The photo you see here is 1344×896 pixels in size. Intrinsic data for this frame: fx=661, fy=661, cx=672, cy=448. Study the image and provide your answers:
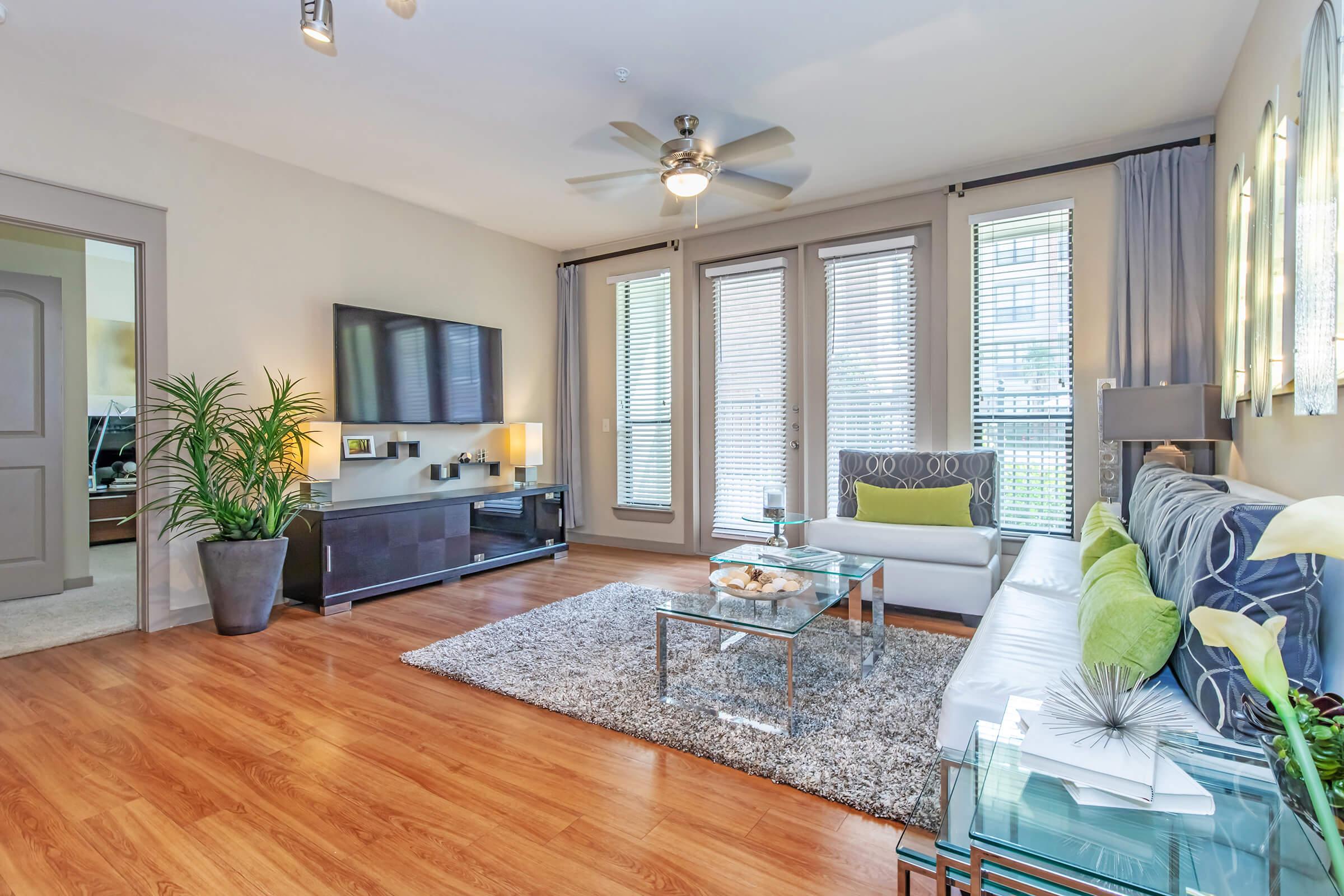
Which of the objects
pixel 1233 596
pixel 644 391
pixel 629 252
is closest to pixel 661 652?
pixel 1233 596

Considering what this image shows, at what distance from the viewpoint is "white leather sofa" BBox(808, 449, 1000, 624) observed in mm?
3605

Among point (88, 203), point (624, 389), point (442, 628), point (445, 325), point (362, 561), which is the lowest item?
point (442, 628)

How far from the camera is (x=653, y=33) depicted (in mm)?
2791

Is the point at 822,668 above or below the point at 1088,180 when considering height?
below

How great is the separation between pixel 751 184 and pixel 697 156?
44 cm

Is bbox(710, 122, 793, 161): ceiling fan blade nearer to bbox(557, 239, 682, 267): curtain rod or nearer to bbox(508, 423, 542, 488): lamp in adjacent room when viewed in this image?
bbox(557, 239, 682, 267): curtain rod

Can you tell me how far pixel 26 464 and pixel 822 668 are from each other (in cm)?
512

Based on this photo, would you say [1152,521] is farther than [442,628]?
No

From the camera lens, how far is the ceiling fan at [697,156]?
3082 mm

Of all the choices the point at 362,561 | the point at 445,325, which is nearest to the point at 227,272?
the point at 445,325

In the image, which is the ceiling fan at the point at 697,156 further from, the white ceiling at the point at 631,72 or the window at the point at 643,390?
the window at the point at 643,390

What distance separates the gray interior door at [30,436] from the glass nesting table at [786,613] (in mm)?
4328

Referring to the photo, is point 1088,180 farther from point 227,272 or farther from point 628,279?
point 227,272

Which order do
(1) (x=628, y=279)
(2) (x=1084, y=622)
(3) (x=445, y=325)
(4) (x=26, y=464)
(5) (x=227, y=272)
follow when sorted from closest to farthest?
(2) (x=1084, y=622) < (5) (x=227, y=272) < (4) (x=26, y=464) < (3) (x=445, y=325) < (1) (x=628, y=279)
